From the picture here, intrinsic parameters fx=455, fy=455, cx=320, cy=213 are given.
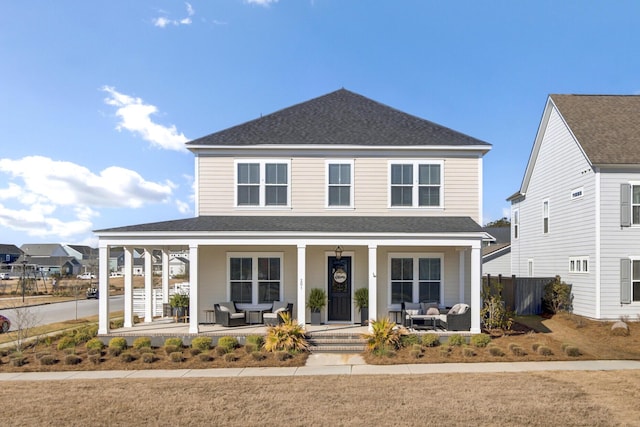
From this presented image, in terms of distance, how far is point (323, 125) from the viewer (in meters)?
16.8

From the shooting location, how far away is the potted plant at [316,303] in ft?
48.8

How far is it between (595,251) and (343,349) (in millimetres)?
10684

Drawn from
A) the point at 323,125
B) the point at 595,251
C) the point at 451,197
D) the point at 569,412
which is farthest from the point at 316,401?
the point at 595,251

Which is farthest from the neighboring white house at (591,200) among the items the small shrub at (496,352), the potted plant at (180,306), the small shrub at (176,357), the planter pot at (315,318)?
the potted plant at (180,306)

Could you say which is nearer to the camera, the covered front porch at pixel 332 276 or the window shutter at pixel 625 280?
the covered front porch at pixel 332 276

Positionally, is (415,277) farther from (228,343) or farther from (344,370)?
(228,343)

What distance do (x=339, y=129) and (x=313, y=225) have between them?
Result: 14.1 ft

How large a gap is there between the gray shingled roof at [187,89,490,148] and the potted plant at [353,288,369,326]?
16.5 ft

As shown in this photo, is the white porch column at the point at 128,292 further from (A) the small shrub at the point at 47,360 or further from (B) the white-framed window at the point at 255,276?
(A) the small shrub at the point at 47,360

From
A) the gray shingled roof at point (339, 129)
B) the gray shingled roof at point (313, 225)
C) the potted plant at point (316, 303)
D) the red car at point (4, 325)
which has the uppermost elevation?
the gray shingled roof at point (339, 129)

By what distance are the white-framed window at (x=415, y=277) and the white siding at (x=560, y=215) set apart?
6.39 metres

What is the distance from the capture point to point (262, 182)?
15.8 metres

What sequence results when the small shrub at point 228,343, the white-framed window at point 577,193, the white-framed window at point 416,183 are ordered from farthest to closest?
the white-framed window at point 577,193 → the white-framed window at point 416,183 → the small shrub at point 228,343

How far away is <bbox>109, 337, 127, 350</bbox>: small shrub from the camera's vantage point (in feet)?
41.4
